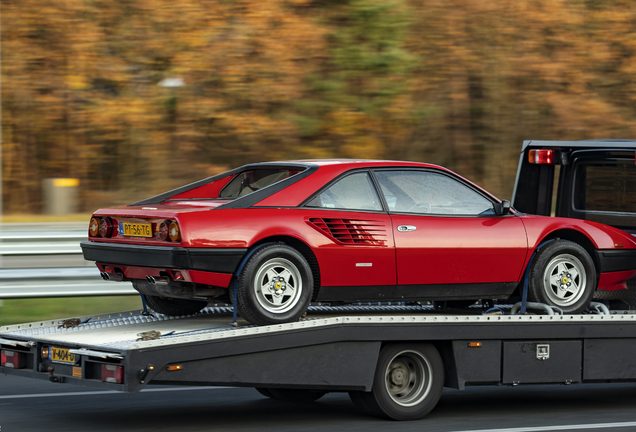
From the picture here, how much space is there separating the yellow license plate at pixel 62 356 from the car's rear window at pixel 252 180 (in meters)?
1.74

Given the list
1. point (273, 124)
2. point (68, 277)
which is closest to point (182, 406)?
point (68, 277)

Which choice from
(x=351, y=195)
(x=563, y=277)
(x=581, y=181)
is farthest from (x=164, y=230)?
(x=581, y=181)

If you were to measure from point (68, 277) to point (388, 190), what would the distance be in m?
4.69

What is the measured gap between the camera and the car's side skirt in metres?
6.59

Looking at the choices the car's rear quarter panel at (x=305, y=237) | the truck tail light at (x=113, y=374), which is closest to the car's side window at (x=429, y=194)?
the car's rear quarter panel at (x=305, y=237)

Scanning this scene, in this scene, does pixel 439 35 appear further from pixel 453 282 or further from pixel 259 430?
pixel 259 430

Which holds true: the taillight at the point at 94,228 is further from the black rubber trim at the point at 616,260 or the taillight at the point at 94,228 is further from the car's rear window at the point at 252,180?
the black rubber trim at the point at 616,260

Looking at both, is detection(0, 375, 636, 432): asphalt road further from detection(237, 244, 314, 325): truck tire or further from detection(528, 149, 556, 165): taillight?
detection(528, 149, 556, 165): taillight

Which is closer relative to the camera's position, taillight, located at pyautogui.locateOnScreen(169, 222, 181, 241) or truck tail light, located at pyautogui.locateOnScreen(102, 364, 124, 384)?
truck tail light, located at pyautogui.locateOnScreen(102, 364, 124, 384)

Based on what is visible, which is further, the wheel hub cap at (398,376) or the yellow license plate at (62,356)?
the wheel hub cap at (398,376)

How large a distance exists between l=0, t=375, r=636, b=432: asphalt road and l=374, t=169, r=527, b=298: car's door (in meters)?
Result: 0.99

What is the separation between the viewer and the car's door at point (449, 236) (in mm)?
6805

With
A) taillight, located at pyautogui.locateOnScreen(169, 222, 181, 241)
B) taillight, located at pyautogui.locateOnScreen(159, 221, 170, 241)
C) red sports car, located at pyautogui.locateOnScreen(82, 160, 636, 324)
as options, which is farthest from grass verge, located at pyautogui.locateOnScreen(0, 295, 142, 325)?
taillight, located at pyautogui.locateOnScreen(169, 222, 181, 241)

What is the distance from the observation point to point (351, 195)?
677 centimetres
